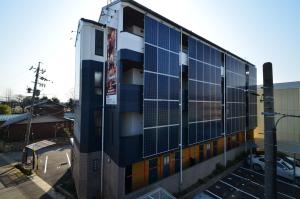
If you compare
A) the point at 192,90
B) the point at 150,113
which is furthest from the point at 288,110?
the point at 150,113

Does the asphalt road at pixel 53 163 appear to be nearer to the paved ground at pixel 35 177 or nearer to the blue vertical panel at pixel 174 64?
the paved ground at pixel 35 177

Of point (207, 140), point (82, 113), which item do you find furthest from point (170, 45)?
point (207, 140)

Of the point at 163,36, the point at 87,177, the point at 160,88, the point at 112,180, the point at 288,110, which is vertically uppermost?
the point at 163,36

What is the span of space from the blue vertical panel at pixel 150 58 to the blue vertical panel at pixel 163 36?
87 centimetres

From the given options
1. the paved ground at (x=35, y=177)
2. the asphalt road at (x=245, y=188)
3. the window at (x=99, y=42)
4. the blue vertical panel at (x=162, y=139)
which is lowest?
the asphalt road at (x=245, y=188)

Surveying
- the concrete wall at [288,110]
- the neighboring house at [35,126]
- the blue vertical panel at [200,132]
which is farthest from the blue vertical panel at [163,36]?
the neighboring house at [35,126]

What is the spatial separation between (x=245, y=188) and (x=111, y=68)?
1494 centimetres

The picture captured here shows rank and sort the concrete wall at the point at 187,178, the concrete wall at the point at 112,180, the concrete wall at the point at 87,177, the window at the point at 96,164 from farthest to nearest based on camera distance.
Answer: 1. the window at the point at 96,164
2. the concrete wall at the point at 87,177
3. the concrete wall at the point at 187,178
4. the concrete wall at the point at 112,180

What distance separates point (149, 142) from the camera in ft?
46.5

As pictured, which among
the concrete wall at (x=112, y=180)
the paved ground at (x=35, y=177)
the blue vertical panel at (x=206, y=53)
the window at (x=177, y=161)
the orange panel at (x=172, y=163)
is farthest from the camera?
the blue vertical panel at (x=206, y=53)

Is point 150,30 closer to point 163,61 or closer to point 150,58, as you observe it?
point 150,58

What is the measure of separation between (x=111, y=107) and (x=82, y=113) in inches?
94.2

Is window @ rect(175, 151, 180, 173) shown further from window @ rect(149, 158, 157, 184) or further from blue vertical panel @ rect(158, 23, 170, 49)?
blue vertical panel @ rect(158, 23, 170, 49)

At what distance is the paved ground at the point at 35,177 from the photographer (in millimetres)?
17072
